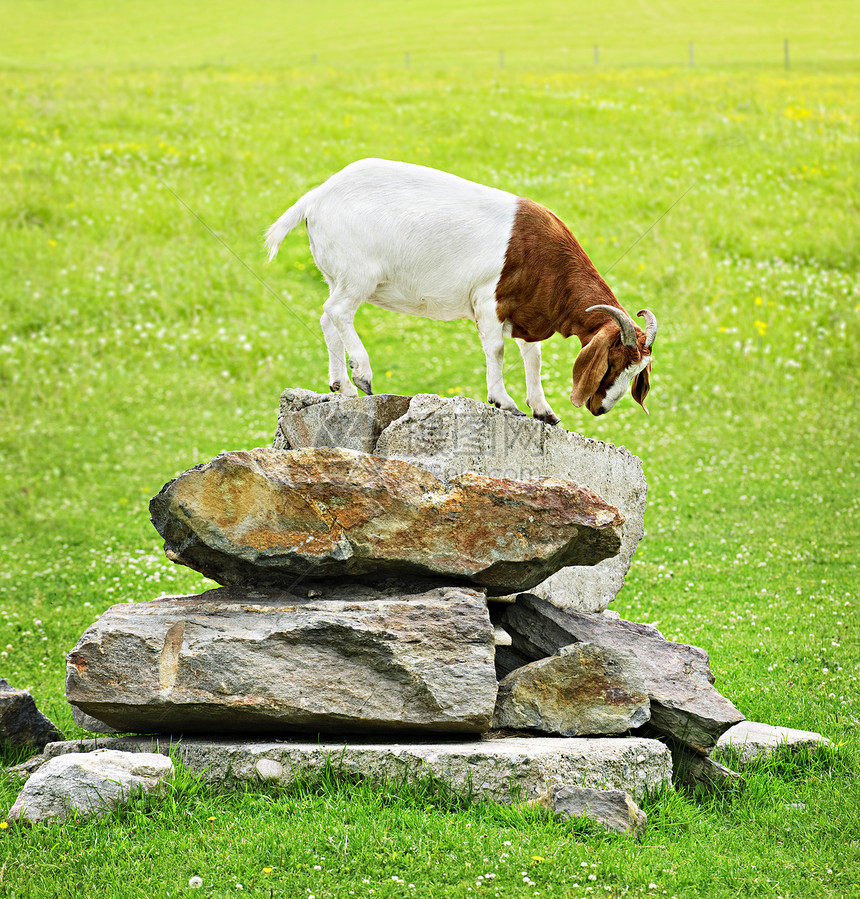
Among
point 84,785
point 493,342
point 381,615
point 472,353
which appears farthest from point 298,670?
point 472,353

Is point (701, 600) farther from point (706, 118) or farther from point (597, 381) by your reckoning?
point (706, 118)

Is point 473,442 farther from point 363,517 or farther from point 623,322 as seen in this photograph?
point 623,322

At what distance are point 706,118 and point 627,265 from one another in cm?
930

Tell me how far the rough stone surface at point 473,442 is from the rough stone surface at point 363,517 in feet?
1.73

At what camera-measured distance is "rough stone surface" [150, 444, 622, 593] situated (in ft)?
22.9

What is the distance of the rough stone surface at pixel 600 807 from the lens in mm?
6188

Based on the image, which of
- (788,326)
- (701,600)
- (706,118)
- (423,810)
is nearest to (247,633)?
(423,810)

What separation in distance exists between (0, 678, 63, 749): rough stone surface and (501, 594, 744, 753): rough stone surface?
380 centimetres

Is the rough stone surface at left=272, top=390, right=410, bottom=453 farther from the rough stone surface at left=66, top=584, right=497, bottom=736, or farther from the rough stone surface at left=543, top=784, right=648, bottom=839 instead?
the rough stone surface at left=543, top=784, right=648, bottom=839

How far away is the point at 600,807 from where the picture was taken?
20.5ft

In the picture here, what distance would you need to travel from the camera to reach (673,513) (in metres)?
15.7

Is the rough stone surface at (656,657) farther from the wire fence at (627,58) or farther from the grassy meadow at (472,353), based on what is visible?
the wire fence at (627,58)

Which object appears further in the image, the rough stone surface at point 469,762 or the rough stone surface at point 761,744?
the rough stone surface at point 761,744

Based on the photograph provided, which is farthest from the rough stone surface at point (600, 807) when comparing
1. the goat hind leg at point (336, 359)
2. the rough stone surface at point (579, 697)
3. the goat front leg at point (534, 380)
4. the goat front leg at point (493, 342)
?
the goat hind leg at point (336, 359)
